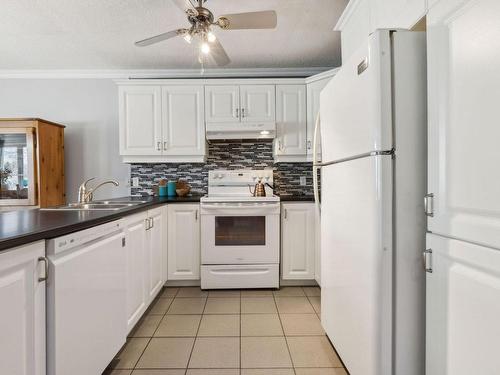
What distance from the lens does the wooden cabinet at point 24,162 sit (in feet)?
9.66

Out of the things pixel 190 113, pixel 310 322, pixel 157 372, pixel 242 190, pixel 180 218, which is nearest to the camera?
pixel 157 372

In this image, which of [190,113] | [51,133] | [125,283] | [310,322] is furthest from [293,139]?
[51,133]

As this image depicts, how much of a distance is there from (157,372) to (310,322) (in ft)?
3.71

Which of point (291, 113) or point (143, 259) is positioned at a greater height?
point (291, 113)

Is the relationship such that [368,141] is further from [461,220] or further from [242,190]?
Result: [242,190]

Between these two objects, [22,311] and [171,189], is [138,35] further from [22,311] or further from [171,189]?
[22,311]

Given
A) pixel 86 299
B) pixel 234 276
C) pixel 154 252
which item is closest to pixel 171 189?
pixel 154 252

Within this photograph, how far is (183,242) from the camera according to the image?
9.52 feet

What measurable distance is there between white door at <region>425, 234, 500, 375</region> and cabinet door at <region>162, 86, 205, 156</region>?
8.28 ft

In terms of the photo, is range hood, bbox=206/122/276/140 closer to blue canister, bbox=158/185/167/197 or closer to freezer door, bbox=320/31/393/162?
blue canister, bbox=158/185/167/197

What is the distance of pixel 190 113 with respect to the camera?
3.14 m

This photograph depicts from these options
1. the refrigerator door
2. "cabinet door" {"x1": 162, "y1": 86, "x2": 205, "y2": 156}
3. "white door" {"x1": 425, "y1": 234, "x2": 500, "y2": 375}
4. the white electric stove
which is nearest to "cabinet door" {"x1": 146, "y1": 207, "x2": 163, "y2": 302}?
the white electric stove

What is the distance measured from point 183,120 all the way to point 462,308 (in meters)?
2.83

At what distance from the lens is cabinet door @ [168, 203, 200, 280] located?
2.89 m
